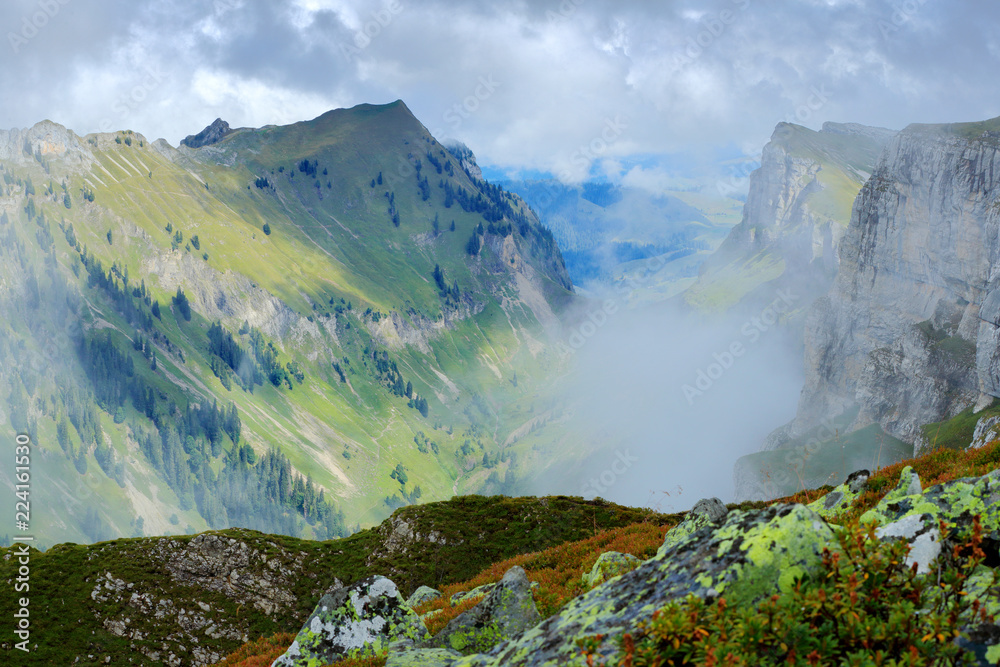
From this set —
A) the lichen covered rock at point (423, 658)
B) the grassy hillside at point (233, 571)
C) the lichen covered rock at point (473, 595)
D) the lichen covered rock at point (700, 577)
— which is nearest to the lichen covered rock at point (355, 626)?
the lichen covered rock at point (423, 658)

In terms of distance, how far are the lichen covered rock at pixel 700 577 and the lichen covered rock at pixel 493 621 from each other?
6.33 metres

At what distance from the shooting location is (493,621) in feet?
53.3

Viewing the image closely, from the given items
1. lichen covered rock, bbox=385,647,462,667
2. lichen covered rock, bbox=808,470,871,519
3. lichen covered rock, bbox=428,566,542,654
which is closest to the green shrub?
lichen covered rock, bbox=808,470,871,519

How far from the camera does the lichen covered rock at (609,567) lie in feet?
58.7

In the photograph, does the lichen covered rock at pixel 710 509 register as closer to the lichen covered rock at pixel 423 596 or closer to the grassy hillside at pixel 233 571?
the grassy hillside at pixel 233 571

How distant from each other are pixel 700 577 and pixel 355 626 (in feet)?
44.3

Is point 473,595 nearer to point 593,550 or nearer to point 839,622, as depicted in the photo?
point 593,550

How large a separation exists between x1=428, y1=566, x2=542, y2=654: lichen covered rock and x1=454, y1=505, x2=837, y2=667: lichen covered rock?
6.33 m

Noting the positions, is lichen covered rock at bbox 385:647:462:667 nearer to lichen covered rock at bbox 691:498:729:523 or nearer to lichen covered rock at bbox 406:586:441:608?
lichen covered rock at bbox 691:498:729:523

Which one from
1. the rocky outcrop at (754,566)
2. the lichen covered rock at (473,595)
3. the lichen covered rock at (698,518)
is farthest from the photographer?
the lichen covered rock at (473,595)

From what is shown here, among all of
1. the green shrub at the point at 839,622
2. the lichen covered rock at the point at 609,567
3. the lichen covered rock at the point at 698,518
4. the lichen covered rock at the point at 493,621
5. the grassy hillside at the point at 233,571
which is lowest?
the green shrub at the point at 839,622

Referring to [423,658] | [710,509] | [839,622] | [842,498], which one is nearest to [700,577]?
[839,622]

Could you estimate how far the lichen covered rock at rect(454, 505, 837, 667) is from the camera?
7723mm

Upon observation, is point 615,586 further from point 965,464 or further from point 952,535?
point 965,464
